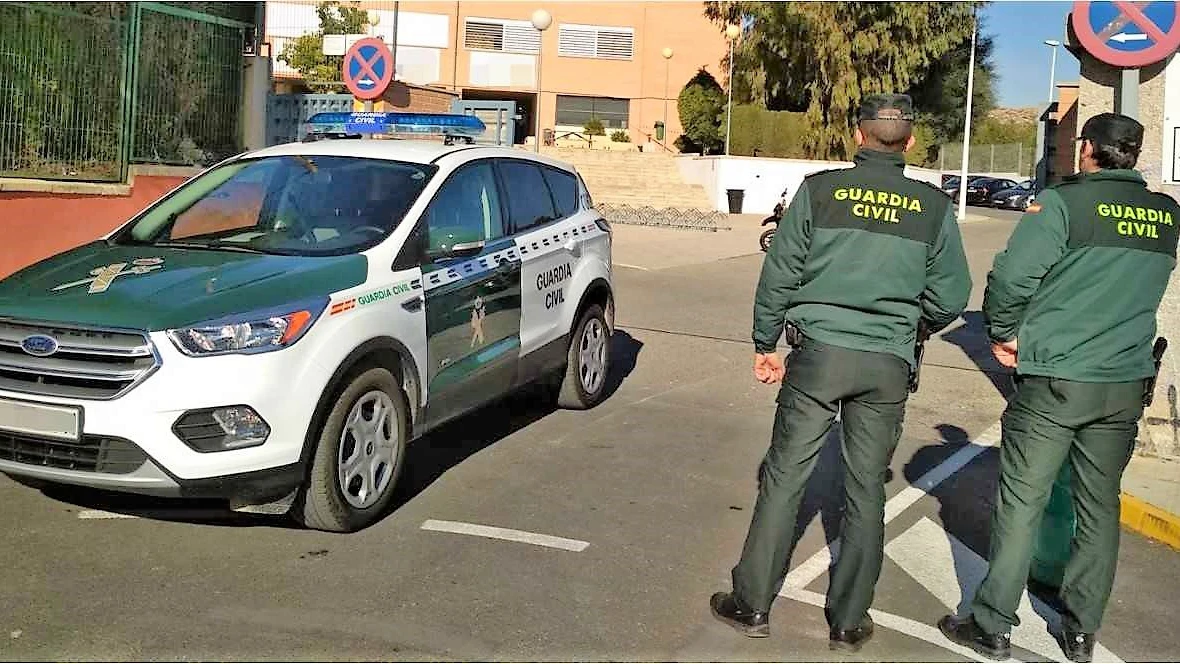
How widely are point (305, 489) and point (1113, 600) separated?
3.38 metres

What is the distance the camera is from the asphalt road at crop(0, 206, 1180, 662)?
13.2 feet

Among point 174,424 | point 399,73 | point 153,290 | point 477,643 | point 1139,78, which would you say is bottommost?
point 477,643

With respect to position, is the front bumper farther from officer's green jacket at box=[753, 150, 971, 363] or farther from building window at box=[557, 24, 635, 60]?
building window at box=[557, 24, 635, 60]

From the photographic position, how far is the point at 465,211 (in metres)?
6.20

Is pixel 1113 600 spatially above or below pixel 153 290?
below

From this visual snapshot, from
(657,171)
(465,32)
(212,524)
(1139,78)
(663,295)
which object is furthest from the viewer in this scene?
(465,32)

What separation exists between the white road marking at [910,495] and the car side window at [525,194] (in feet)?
8.53

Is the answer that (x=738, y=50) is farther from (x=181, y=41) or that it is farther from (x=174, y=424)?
(x=174, y=424)

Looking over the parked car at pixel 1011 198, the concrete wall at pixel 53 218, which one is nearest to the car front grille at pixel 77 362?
the concrete wall at pixel 53 218

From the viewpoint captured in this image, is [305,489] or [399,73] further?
[399,73]

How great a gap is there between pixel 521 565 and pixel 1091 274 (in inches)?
96.3

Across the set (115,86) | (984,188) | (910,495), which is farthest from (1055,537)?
(984,188)

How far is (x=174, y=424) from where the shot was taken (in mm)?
4516

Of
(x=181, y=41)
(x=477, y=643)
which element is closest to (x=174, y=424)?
(x=477, y=643)
